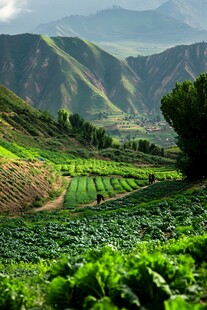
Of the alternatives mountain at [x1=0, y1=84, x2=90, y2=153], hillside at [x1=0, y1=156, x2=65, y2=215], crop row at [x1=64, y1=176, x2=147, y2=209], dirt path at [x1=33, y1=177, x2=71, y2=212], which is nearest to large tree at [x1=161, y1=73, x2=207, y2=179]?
crop row at [x1=64, y1=176, x2=147, y2=209]

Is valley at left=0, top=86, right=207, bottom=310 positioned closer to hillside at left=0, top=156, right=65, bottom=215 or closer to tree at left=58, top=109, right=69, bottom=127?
hillside at left=0, top=156, right=65, bottom=215

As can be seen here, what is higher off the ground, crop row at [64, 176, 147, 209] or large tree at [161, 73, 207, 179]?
large tree at [161, 73, 207, 179]

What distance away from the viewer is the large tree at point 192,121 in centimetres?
5391

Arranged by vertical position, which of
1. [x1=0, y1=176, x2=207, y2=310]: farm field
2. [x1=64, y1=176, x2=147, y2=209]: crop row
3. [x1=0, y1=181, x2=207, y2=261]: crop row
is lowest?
[x1=64, y1=176, x2=147, y2=209]: crop row

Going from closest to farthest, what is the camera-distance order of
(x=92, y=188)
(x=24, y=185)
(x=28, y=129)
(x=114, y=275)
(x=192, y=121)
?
1. (x=114, y=275)
2. (x=192, y=121)
3. (x=24, y=185)
4. (x=92, y=188)
5. (x=28, y=129)

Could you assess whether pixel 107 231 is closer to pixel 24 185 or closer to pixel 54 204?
pixel 54 204

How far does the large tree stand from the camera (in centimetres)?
5391

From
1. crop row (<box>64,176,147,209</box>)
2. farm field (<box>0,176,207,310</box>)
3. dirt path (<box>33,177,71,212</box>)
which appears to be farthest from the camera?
crop row (<box>64,176,147,209</box>)

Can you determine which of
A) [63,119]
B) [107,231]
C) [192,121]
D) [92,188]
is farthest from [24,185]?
[63,119]

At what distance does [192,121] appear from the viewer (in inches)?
2127

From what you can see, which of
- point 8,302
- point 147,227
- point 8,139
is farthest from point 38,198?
point 8,139

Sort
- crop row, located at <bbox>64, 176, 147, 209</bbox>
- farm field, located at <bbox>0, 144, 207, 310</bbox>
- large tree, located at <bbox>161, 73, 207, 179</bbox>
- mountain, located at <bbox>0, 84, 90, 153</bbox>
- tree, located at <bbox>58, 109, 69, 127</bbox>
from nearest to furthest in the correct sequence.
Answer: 1. farm field, located at <bbox>0, 144, 207, 310</bbox>
2. large tree, located at <bbox>161, 73, 207, 179</bbox>
3. crop row, located at <bbox>64, 176, 147, 209</bbox>
4. mountain, located at <bbox>0, 84, 90, 153</bbox>
5. tree, located at <bbox>58, 109, 69, 127</bbox>

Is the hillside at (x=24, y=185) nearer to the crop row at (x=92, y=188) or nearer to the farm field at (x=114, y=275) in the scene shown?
the crop row at (x=92, y=188)

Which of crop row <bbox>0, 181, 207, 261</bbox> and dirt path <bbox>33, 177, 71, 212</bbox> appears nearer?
crop row <bbox>0, 181, 207, 261</bbox>
